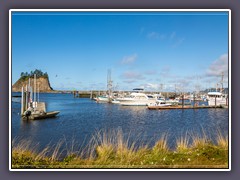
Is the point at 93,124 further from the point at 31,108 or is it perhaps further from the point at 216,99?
the point at 216,99

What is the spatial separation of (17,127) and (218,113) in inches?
112

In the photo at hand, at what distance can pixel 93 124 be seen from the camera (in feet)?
14.8

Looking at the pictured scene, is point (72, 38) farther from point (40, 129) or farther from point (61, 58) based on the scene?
point (40, 129)

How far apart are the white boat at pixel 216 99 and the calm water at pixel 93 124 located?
123 mm

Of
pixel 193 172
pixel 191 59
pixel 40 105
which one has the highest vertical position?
pixel 191 59

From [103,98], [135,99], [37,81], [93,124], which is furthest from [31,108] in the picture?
[135,99]

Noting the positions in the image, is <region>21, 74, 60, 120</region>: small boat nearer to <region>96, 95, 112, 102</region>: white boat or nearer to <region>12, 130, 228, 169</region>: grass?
<region>12, 130, 228, 169</region>: grass

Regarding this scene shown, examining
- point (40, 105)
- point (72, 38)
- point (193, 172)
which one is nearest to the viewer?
point (193, 172)

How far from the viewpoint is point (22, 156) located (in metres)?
4.00

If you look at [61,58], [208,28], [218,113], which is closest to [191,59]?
[208,28]

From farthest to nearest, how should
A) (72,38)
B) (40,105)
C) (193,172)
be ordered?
(40,105) → (72,38) → (193,172)

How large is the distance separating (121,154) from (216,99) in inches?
65.3

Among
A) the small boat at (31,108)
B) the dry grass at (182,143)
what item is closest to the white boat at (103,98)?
the small boat at (31,108)

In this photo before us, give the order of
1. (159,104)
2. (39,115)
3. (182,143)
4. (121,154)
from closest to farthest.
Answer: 1. (121,154)
2. (182,143)
3. (39,115)
4. (159,104)
